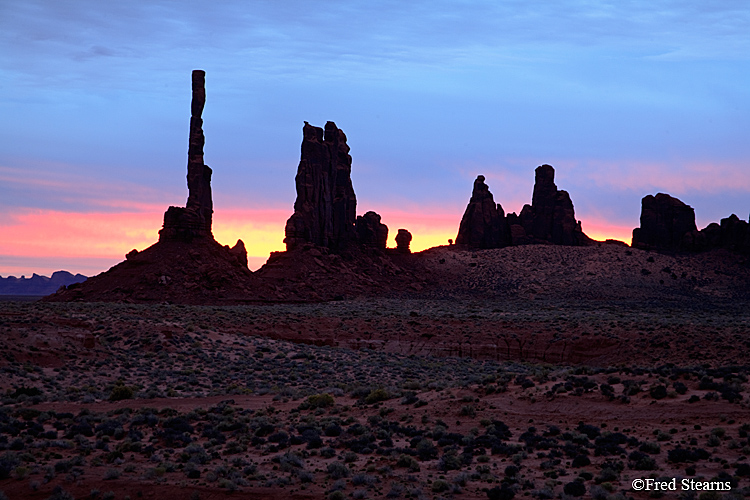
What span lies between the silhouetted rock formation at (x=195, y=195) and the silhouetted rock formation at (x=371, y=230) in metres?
25.4

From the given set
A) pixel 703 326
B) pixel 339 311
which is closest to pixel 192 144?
pixel 339 311

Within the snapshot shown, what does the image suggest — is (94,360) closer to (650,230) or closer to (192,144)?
(192,144)

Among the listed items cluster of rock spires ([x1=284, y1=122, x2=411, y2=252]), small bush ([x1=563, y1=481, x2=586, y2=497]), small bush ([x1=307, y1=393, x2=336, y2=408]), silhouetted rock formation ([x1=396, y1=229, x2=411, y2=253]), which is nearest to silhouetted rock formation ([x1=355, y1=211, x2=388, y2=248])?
cluster of rock spires ([x1=284, y1=122, x2=411, y2=252])

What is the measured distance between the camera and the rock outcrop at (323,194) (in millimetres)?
90312

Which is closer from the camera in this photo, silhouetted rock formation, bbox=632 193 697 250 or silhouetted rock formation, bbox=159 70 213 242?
silhouetted rock formation, bbox=159 70 213 242

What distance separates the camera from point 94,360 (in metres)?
36.0

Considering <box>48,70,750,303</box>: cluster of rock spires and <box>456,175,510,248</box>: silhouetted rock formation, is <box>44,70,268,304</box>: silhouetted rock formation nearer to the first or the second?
→ <box>48,70,750,303</box>: cluster of rock spires

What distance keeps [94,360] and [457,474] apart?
2513cm

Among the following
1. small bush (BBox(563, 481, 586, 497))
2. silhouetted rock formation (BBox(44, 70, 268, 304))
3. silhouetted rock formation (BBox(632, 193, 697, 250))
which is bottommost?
small bush (BBox(563, 481, 586, 497))

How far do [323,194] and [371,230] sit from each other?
1049 cm

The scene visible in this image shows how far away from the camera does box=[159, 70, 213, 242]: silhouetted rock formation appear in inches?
3017

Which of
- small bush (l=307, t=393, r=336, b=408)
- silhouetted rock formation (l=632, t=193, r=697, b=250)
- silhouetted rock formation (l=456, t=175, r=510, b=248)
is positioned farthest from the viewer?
silhouetted rock formation (l=456, t=175, r=510, b=248)

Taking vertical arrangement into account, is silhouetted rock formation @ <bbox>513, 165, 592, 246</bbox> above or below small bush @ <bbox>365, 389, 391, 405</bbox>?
above

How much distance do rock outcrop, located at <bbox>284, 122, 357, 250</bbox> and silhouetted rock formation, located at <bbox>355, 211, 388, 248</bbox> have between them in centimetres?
205
